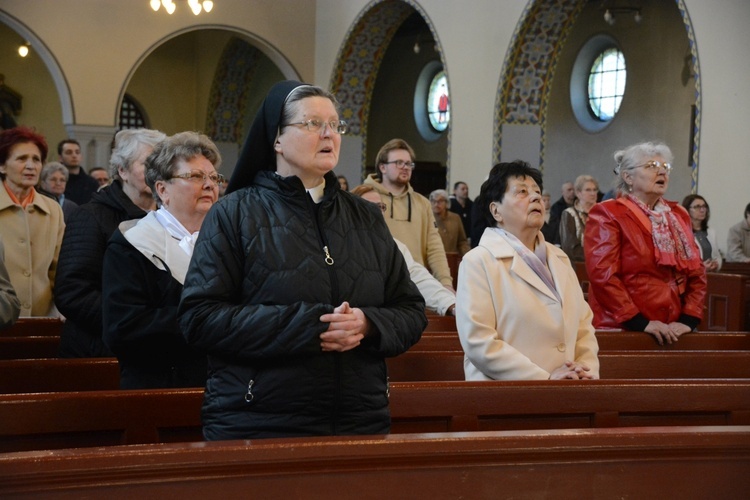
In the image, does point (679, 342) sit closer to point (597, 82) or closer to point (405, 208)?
point (405, 208)

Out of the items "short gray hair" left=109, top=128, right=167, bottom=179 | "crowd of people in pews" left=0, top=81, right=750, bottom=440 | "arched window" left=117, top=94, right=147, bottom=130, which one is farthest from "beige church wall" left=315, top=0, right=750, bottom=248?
"short gray hair" left=109, top=128, right=167, bottom=179

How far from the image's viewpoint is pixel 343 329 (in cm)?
206

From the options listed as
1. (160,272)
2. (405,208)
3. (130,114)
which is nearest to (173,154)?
(160,272)

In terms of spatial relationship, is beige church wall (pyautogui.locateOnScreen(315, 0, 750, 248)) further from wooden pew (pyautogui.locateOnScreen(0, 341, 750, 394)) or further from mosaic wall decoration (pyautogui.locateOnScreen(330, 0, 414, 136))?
wooden pew (pyautogui.locateOnScreen(0, 341, 750, 394))

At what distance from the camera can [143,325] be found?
8.92 ft

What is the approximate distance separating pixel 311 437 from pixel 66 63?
13.3m

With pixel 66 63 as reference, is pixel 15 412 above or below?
below

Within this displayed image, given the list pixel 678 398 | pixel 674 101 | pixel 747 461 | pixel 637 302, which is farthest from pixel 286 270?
pixel 674 101

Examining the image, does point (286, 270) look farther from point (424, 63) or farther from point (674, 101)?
point (424, 63)

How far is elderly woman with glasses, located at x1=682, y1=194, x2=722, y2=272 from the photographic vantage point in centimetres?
872

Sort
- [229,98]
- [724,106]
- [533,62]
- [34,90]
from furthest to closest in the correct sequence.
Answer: [229,98] → [34,90] → [533,62] → [724,106]

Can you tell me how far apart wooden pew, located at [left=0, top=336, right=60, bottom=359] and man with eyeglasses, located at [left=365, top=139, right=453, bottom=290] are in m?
2.13

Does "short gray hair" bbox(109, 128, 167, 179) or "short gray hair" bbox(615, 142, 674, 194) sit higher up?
"short gray hair" bbox(615, 142, 674, 194)

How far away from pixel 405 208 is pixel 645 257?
169 cm
